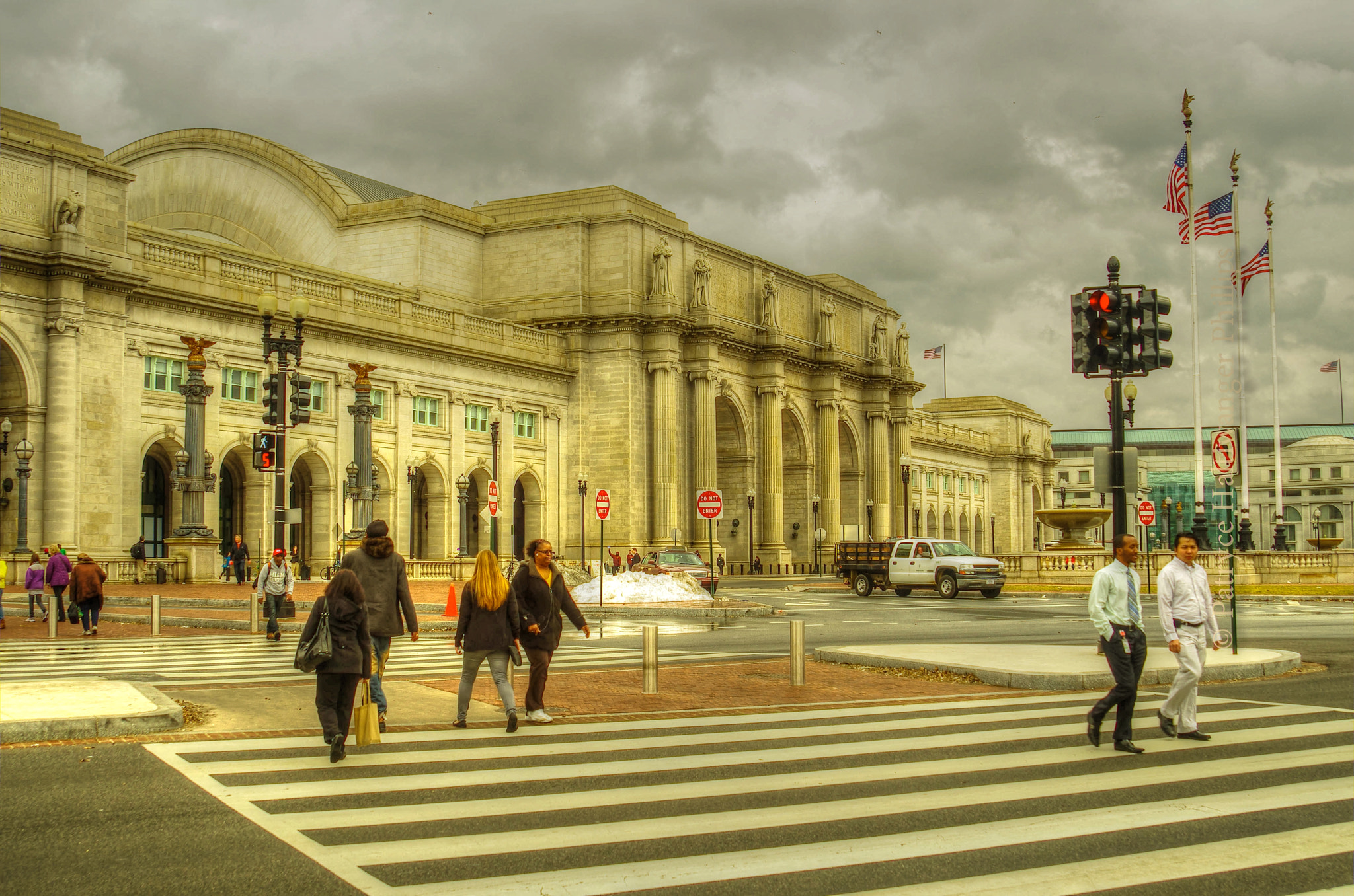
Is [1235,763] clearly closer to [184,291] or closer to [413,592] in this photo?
[413,592]

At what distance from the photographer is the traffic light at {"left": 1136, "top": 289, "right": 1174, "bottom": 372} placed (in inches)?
579

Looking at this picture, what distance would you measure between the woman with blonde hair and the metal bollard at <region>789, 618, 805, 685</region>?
4.49m

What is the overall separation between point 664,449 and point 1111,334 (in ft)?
176

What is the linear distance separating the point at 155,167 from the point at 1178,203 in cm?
5490

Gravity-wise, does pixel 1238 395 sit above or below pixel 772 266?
below

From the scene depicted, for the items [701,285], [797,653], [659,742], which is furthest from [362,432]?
[659,742]

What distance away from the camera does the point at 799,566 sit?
82.2 meters

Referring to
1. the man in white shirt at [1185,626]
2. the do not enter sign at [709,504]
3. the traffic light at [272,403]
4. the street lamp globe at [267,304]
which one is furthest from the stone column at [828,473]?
the man in white shirt at [1185,626]

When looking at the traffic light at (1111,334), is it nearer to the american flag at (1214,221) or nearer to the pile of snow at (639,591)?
the pile of snow at (639,591)

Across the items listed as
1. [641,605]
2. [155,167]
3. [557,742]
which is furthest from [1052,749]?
[155,167]


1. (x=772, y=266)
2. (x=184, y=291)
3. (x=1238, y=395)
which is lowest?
(x=1238, y=395)

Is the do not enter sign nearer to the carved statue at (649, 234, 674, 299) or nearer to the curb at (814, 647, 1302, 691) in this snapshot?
the curb at (814, 647, 1302, 691)

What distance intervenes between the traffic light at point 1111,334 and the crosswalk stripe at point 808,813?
560cm

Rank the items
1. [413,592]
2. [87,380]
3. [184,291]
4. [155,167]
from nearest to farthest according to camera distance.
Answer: [413,592] → [87,380] → [184,291] → [155,167]
